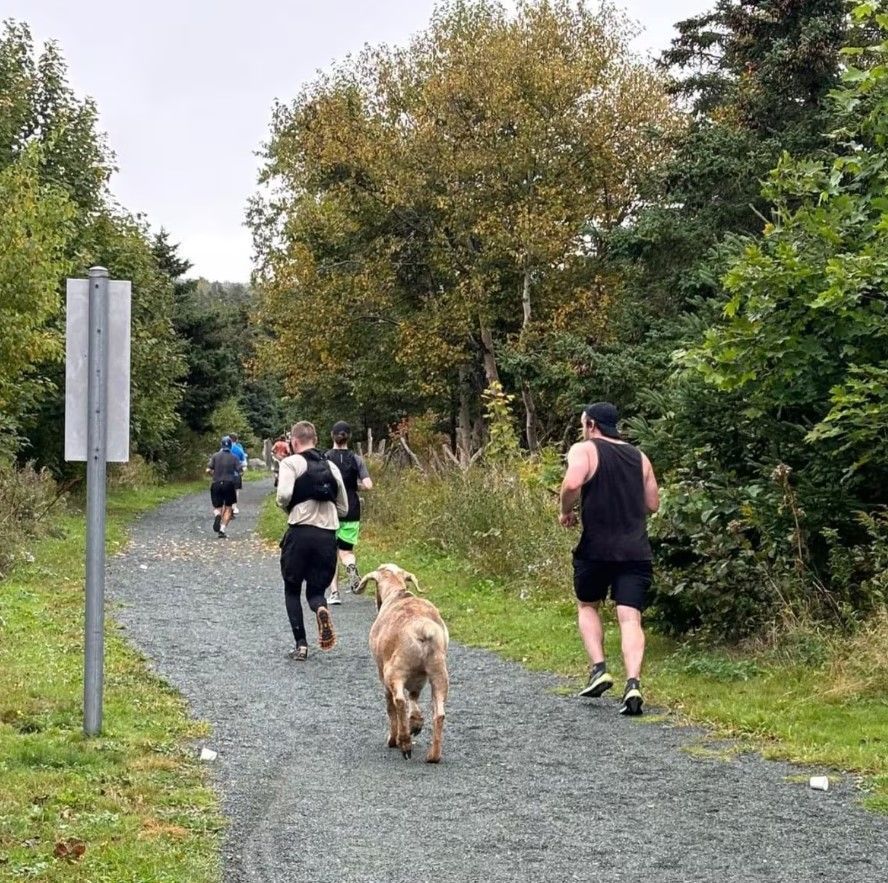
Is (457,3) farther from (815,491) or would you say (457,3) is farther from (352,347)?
(815,491)

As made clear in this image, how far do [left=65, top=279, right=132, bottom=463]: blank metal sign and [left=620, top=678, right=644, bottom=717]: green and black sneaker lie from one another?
354 centimetres

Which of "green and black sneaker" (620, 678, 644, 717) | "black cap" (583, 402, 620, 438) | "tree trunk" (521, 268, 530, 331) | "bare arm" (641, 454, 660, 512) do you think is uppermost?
"tree trunk" (521, 268, 530, 331)

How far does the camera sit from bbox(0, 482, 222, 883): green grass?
4.94m

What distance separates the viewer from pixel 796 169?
33.7 ft

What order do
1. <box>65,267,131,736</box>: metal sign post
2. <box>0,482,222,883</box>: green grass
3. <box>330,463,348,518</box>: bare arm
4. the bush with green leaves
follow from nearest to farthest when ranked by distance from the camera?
<box>0,482,222,883</box>: green grass, <box>65,267,131,736</box>: metal sign post, the bush with green leaves, <box>330,463,348,518</box>: bare arm

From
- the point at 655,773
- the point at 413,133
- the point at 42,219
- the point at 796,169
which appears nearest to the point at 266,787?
the point at 655,773

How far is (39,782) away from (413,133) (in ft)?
85.4

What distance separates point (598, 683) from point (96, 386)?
397 cm

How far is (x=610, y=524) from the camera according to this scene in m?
8.45

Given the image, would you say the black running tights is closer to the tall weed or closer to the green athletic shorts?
the tall weed

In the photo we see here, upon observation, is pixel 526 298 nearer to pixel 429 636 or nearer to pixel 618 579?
pixel 618 579

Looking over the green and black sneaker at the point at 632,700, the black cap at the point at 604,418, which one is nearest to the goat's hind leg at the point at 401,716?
the green and black sneaker at the point at 632,700

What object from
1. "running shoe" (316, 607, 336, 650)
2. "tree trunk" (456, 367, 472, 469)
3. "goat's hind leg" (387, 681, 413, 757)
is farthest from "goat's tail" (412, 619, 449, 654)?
"tree trunk" (456, 367, 472, 469)

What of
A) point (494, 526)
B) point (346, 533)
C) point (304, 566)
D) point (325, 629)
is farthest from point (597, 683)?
point (494, 526)
